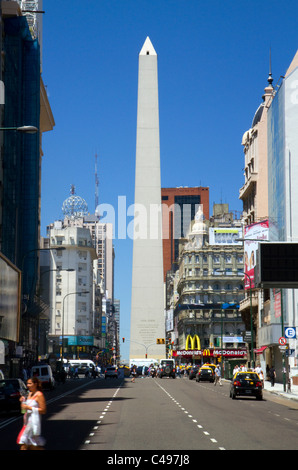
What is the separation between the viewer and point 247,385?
40.6m

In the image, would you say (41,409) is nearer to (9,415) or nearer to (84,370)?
(9,415)

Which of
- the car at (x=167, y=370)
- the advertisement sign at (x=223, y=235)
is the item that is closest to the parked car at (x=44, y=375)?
the car at (x=167, y=370)

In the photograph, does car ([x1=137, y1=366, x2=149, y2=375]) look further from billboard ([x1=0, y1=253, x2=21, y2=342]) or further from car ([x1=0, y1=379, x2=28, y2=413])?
car ([x1=0, y1=379, x2=28, y2=413])

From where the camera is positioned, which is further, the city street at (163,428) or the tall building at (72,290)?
the tall building at (72,290)

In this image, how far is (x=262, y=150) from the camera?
87812 millimetres

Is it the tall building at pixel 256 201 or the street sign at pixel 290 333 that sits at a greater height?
the tall building at pixel 256 201

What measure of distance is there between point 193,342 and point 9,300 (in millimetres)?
86932

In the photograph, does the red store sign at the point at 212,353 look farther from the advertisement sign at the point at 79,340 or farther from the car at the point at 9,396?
the car at the point at 9,396

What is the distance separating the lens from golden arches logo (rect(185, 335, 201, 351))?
449 ft

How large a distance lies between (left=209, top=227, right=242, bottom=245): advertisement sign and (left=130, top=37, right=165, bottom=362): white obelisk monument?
3294cm

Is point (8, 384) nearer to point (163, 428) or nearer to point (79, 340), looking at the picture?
point (163, 428)

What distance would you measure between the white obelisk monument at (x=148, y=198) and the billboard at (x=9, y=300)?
48.7 meters

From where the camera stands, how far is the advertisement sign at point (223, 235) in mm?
138375
